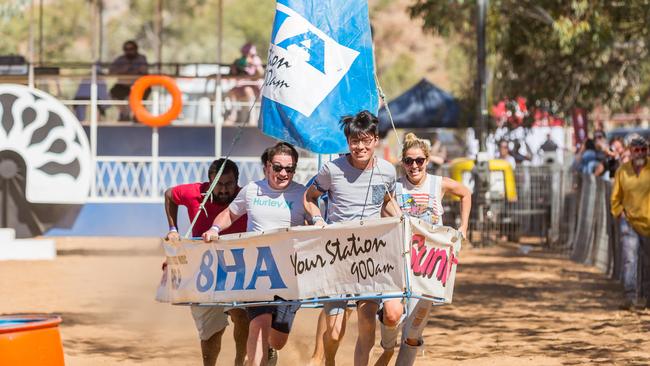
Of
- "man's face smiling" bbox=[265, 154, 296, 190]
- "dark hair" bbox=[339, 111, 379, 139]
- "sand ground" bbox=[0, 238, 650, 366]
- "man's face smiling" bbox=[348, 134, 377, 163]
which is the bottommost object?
"sand ground" bbox=[0, 238, 650, 366]

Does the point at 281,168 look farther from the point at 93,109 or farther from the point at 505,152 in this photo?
the point at 505,152

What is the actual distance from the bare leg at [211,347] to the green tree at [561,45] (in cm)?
1634

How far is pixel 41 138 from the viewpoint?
71.7 feet

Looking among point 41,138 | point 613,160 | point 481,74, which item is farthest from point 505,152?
point 41,138

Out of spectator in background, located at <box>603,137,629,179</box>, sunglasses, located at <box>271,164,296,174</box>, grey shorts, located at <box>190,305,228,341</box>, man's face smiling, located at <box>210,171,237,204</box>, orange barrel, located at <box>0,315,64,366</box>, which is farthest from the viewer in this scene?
spectator in background, located at <box>603,137,629,179</box>

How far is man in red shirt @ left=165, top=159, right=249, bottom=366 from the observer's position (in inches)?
358

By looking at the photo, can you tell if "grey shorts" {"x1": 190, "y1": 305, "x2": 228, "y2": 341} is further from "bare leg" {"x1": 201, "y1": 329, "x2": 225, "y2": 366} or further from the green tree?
the green tree

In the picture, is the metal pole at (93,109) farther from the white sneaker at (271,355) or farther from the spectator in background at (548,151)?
the white sneaker at (271,355)

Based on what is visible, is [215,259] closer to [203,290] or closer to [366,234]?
[203,290]

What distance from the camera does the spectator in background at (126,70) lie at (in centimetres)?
2347

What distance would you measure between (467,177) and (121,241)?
7.16 m

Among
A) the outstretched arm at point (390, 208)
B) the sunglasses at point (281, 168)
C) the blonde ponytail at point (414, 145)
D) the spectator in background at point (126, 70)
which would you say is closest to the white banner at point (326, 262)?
the outstretched arm at point (390, 208)

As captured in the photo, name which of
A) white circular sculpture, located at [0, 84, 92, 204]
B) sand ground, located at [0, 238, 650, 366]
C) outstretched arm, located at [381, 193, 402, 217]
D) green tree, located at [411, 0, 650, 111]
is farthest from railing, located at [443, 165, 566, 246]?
outstretched arm, located at [381, 193, 402, 217]

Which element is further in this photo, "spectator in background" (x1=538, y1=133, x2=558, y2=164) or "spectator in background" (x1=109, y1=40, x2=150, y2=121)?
"spectator in background" (x1=538, y1=133, x2=558, y2=164)
